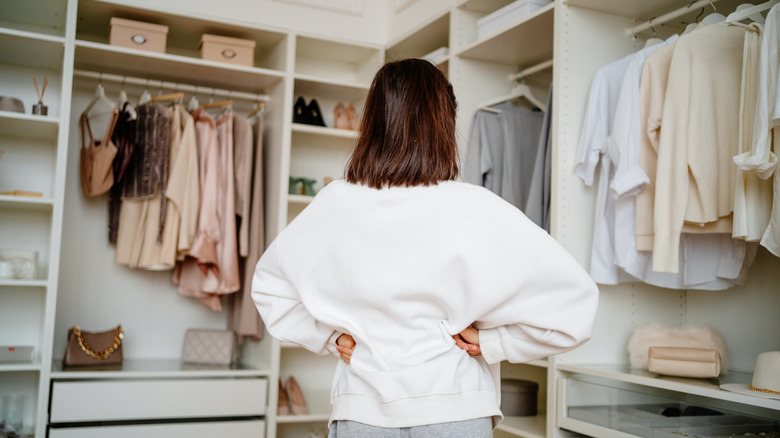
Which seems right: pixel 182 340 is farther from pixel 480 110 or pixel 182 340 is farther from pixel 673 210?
pixel 673 210

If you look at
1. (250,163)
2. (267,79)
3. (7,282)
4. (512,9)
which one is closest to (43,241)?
(7,282)

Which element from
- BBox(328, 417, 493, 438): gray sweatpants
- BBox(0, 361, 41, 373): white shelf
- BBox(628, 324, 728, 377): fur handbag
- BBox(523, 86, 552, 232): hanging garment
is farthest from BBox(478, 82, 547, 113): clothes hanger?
BBox(0, 361, 41, 373): white shelf

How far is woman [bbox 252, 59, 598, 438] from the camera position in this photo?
50.5 inches

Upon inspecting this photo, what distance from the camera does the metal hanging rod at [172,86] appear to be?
345 centimetres

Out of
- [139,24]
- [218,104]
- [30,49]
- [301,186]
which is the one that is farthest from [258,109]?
[30,49]

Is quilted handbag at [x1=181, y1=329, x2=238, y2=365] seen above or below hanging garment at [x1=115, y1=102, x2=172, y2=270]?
below

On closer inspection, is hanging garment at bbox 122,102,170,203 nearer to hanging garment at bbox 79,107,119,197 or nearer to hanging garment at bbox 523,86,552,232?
hanging garment at bbox 79,107,119,197

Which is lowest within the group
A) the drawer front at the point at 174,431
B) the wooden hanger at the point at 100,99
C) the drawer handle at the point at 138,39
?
the drawer front at the point at 174,431

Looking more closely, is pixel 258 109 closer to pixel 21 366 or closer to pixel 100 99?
pixel 100 99

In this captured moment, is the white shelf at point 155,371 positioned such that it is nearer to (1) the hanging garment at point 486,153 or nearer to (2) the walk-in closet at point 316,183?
(2) the walk-in closet at point 316,183

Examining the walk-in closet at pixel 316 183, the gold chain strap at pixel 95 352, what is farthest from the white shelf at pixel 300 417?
the gold chain strap at pixel 95 352

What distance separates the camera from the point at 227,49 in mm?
3492

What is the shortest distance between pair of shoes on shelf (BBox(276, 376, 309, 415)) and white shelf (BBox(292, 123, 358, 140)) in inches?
50.2

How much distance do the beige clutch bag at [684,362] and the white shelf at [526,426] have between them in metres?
0.55
